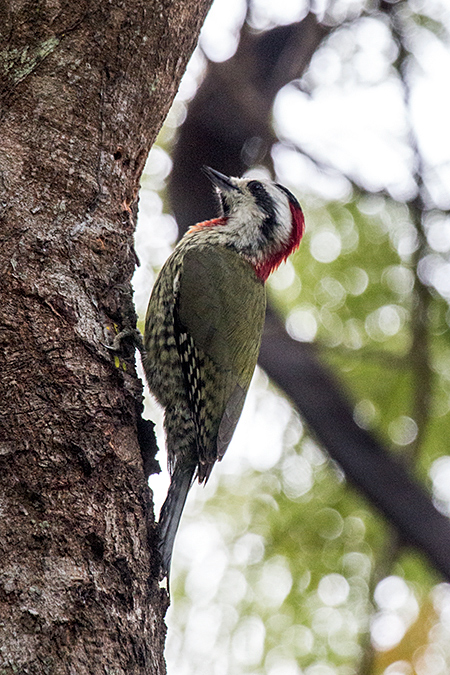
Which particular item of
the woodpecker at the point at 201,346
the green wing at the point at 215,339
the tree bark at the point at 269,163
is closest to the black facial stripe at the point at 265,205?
the woodpecker at the point at 201,346

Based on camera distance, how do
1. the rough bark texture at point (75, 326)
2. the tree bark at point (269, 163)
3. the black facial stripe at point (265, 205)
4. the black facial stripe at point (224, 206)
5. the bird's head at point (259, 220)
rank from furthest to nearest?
1. the tree bark at point (269, 163)
2. the black facial stripe at point (224, 206)
3. the black facial stripe at point (265, 205)
4. the bird's head at point (259, 220)
5. the rough bark texture at point (75, 326)

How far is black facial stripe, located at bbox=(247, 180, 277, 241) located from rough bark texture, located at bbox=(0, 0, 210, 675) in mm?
1390

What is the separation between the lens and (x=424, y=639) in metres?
4.88

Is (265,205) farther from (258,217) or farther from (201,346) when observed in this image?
(201,346)

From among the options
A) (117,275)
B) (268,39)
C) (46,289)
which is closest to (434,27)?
(268,39)

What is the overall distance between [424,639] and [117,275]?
3.46 m

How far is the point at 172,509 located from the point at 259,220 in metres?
1.88

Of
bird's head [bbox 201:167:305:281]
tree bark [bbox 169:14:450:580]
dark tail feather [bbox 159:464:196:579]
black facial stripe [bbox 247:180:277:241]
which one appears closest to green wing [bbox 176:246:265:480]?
dark tail feather [bbox 159:464:196:579]

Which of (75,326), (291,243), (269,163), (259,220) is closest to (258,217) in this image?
(259,220)

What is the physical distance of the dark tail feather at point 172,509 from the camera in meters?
2.43

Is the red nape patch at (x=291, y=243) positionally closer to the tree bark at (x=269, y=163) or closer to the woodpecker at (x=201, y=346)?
the woodpecker at (x=201, y=346)

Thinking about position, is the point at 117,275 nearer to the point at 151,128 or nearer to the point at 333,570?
the point at 151,128

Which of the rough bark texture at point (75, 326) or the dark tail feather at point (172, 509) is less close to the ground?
the rough bark texture at point (75, 326)

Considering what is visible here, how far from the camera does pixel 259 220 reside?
423 cm
